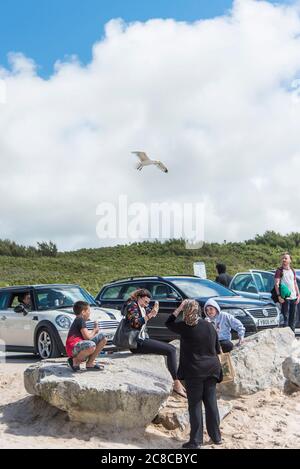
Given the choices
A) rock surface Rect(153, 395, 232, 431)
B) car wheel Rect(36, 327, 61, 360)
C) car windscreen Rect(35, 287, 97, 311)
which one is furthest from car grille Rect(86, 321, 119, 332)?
rock surface Rect(153, 395, 232, 431)

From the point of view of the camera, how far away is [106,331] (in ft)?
46.9

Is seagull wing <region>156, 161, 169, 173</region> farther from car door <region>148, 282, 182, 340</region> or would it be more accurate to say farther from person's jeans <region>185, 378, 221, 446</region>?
person's jeans <region>185, 378, 221, 446</region>

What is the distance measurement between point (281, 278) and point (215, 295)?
1427 millimetres

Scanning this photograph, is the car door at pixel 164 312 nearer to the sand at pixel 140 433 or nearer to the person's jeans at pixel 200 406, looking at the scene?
the sand at pixel 140 433

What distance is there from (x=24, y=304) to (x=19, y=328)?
579 mm

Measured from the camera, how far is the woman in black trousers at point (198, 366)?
9.13 meters

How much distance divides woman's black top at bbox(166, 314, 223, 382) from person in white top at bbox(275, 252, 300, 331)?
18.8ft

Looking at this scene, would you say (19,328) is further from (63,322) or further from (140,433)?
(140,433)

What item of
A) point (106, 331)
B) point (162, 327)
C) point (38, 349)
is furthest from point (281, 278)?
point (38, 349)

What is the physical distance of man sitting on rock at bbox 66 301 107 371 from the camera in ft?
32.9

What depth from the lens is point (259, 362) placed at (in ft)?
36.9

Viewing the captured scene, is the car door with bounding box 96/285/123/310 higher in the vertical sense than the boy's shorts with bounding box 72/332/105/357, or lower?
higher

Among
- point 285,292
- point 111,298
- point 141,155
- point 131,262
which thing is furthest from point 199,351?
point 131,262
